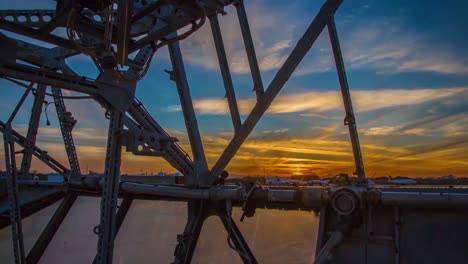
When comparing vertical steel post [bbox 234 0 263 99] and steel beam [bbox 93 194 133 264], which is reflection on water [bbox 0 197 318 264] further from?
vertical steel post [bbox 234 0 263 99]

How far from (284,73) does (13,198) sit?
3548mm

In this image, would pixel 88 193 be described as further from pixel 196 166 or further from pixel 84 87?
pixel 84 87

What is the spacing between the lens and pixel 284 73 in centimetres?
437

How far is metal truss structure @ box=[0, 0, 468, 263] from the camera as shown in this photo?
2.54 meters

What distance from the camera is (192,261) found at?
411 cm

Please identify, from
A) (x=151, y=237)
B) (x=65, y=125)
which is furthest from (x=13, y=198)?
(x=65, y=125)

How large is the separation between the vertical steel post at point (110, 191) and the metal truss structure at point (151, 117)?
0.03 ft

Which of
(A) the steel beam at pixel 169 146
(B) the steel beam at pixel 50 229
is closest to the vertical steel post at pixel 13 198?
(B) the steel beam at pixel 50 229

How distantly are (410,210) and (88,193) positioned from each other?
13.2 ft

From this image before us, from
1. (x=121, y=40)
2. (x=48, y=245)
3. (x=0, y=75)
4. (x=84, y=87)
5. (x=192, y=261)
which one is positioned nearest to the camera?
(x=121, y=40)

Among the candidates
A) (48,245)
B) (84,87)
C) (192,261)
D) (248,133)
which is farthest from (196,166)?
(48,245)

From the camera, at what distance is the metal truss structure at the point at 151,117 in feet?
8.34

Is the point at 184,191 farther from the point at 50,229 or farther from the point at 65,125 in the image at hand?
the point at 65,125

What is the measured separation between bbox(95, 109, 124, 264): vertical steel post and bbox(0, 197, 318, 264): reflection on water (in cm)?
90
